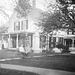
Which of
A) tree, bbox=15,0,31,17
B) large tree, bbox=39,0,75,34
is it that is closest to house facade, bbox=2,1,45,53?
tree, bbox=15,0,31,17

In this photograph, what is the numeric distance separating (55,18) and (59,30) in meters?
0.44

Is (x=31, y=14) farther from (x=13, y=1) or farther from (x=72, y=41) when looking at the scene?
(x=72, y=41)

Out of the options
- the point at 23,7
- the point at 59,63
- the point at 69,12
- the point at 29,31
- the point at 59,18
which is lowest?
the point at 59,63

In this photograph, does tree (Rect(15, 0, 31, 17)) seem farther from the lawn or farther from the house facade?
the lawn

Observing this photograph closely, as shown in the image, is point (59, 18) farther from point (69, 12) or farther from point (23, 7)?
point (23, 7)

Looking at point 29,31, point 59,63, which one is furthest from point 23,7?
point 59,63

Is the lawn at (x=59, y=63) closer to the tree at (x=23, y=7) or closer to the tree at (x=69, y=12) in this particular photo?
the tree at (x=69, y=12)

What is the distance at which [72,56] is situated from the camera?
4.61 m

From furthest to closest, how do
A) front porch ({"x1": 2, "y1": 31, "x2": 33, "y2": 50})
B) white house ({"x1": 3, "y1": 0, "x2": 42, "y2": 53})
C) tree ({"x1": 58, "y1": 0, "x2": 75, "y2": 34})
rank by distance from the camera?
front porch ({"x1": 2, "y1": 31, "x2": 33, "y2": 50}) → white house ({"x1": 3, "y1": 0, "x2": 42, "y2": 53}) → tree ({"x1": 58, "y1": 0, "x2": 75, "y2": 34})

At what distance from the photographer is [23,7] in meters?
4.75

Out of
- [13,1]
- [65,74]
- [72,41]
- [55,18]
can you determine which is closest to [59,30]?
[55,18]

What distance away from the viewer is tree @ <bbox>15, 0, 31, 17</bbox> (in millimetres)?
4738

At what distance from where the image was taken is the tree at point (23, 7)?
4.74 metres

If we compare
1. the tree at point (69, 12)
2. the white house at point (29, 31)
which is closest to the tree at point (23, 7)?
the white house at point (29, 31)
